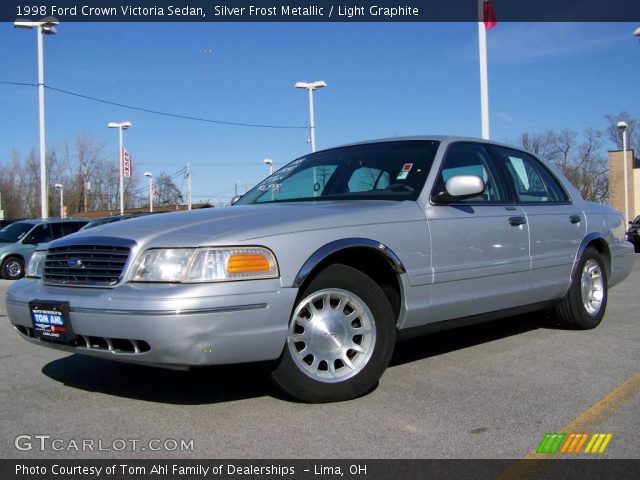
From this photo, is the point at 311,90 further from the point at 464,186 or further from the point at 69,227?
the point at 464,186

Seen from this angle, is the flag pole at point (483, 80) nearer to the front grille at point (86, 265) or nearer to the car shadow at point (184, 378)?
the car shadow at point (184, 378)

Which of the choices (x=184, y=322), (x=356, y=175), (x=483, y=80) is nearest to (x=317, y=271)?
(x=184, y=322)

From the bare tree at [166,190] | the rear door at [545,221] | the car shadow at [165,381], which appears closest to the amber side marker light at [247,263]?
the car shadow at [165,381]

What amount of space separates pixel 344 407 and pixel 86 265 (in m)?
1.69

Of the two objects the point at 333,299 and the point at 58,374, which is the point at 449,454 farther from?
the point at 58,374

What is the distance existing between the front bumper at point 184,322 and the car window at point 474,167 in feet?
6.25

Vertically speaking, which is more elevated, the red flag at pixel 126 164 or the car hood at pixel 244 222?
the red flag at pixel 126 164

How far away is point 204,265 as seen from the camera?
133 inches

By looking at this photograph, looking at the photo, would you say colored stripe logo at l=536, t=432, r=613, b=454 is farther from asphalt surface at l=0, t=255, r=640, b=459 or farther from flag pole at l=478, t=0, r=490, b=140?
flag pole at l=478, t=0, r=490, b=140

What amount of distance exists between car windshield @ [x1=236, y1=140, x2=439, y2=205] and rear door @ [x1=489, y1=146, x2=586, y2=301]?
3.29ft

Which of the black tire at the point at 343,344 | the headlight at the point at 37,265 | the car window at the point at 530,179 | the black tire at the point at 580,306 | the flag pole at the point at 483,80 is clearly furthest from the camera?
the flag pole at the point at 483,80

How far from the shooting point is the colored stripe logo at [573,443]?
3.03 meters

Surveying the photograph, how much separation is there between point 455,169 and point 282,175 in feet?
4.80
